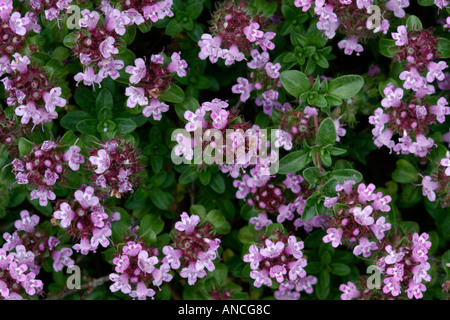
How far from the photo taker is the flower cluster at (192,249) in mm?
3295

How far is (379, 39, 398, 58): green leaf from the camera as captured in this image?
11.6 ft

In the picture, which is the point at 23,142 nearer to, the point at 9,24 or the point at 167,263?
the point at 9,24

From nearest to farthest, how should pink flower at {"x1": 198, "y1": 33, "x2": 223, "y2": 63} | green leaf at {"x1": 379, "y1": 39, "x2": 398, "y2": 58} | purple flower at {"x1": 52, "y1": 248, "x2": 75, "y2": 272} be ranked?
pink flower at {"x1": 198, "y1": 33, "x2": 223, "y2": 63} < green leaf at {"x1": 379, "y1": 39, "x2": 398, "y2": 58} < purple flower at {"x1": 52, "y1": 248, "x2": 75, "y2": 272}

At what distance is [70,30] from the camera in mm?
3572

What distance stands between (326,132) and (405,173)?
91 cm

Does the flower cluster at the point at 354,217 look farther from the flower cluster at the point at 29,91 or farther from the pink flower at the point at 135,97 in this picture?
the flower cluster at the point at 29,91

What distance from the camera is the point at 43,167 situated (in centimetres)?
321

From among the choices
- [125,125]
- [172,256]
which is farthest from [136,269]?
[125,125]

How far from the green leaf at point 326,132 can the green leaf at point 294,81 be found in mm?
341

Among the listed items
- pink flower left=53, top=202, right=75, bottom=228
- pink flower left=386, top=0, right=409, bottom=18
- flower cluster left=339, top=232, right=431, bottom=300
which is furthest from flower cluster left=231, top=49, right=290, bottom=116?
pink flower left=53, top=202, right=75, bottom=228

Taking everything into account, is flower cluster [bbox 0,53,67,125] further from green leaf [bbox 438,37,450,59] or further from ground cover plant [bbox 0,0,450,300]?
green leaf [bbox 438,37,450,59]

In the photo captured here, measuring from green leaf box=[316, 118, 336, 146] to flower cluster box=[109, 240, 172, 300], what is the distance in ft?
4.24

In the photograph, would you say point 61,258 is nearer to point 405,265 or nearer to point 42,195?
point 42,195
